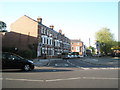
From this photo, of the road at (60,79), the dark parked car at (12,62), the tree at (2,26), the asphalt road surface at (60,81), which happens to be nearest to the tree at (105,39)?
the tree at (2,26)

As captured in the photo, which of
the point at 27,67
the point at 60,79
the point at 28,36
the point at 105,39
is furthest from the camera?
the point at 105,39

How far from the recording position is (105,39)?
2872 inches

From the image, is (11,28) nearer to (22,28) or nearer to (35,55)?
(22,28)

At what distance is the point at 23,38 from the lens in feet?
130

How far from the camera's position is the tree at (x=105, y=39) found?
7177 cm

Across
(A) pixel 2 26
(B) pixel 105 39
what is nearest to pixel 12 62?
(A) pixel 2 26

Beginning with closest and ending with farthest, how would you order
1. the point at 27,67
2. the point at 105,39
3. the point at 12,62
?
1. the point at 12,62
2. the point at 27,67
3. the point at 105,39

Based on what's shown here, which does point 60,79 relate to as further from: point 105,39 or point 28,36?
point 105,39

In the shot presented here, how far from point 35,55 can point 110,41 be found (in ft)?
150

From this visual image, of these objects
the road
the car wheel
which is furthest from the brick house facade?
the road

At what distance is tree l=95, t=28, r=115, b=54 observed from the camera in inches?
2826

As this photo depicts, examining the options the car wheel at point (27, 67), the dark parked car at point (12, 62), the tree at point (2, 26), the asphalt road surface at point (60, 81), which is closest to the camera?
the asphalt road surface at point (60, 81)

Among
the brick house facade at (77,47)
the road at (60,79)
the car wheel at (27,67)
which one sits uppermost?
the brick house facade at (77,47)

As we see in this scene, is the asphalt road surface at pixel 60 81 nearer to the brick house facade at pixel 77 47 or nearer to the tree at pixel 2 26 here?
the tree at pixel 2 26
